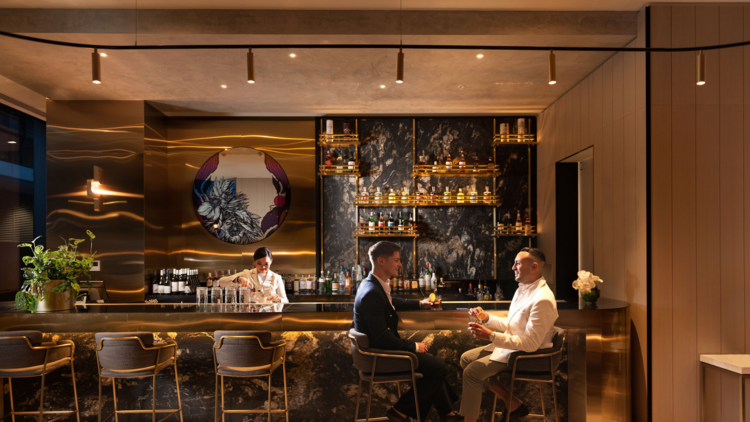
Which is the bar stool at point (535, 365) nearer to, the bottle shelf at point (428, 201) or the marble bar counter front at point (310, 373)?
the marble bar counter front at point (310, 373)

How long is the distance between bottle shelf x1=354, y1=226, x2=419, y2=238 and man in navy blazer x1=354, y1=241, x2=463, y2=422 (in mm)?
2589

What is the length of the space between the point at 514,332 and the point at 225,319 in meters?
2.07

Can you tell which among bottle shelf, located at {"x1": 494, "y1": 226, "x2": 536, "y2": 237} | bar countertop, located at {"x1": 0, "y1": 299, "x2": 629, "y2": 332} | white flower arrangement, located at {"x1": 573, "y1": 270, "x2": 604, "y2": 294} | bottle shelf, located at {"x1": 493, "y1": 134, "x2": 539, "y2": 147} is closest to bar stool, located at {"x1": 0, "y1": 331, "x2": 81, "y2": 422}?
bar countertop, located at {"x1": 0, "y1": 299, "x2": 629, "y2": 332}

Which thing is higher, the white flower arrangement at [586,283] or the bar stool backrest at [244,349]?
the white flower arrangement at [586,283]

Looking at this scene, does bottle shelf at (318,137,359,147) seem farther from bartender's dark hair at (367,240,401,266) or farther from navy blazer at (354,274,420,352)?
navy blazer at (354,274,420,352)

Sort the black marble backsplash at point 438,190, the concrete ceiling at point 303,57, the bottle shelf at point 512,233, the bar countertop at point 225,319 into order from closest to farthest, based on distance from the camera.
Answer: the bar countertop at point 225,319 → the concrete ceiling at point 303,57 → the bottle shelf at point 512,233 → the black marble backsplash at point 438,190

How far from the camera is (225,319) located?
3.49 meters

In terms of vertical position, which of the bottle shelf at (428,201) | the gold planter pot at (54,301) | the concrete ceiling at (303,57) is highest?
the concrete ceiling at (303,57)

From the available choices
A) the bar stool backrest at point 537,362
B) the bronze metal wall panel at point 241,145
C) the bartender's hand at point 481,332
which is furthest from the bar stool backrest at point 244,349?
the bronze metal wall panel at point 241,145

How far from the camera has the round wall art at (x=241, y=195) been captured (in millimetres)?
6145

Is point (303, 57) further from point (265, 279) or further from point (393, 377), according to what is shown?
point (393, 377)

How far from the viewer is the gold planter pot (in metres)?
3.69

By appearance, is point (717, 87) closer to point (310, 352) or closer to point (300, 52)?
point (300, 52)

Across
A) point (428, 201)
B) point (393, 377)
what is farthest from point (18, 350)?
point (428, 201)
